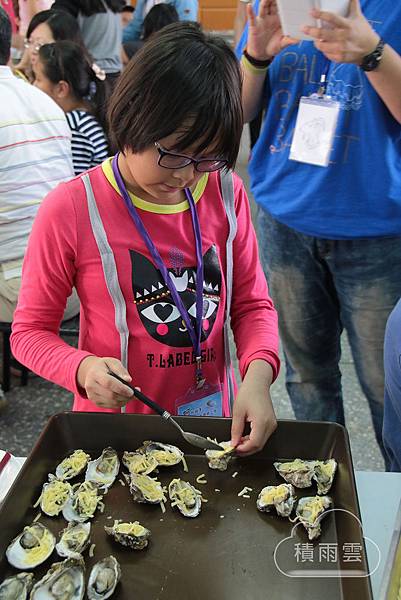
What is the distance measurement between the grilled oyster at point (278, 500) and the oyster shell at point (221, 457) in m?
0.08

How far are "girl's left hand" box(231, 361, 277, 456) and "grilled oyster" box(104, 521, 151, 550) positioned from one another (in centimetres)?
18

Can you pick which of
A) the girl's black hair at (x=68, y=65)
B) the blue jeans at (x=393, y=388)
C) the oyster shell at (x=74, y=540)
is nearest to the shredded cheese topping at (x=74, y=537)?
Result: the oyster shell at (x=74, y=540)

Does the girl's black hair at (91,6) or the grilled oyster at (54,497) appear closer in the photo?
the grilled oyster at (54,497)

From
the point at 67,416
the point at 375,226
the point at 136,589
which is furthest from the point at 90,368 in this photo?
the point at 375,226

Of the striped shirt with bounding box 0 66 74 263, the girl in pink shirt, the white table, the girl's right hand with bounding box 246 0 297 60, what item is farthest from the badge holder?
the striped shirt with bounding box 0 66 74 263

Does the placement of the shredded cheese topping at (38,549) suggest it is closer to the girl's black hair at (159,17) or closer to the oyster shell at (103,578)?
the oyster shell at (103,578)

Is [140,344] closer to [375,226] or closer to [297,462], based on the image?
[297,462]

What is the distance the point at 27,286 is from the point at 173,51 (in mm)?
418

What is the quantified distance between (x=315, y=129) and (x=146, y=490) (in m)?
0.80

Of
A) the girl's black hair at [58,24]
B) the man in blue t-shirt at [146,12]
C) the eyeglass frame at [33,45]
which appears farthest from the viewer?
the man in blue t-shirt at [146,12]

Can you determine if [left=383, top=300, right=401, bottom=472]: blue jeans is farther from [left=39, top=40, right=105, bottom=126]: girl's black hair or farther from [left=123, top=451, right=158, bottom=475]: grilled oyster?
[left=39, top=40, right=105, bottom=126]: girl's black hair

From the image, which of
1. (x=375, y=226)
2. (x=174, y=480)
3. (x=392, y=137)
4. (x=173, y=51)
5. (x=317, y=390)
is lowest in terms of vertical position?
(x=317, y=390)

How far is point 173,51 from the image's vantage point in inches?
32.3

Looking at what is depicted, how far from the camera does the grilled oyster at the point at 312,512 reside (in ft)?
2.52
